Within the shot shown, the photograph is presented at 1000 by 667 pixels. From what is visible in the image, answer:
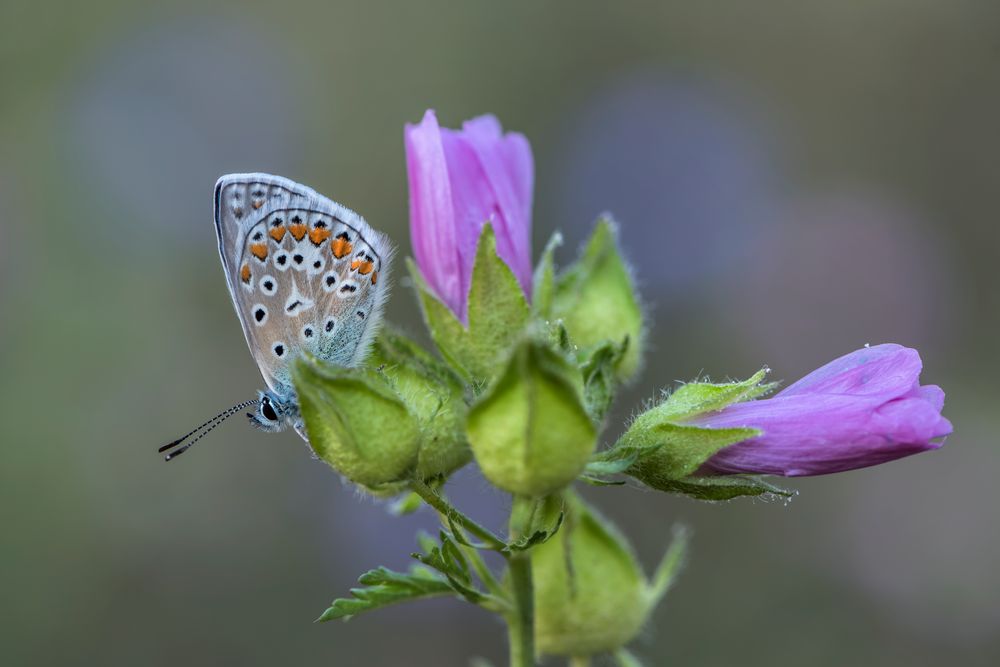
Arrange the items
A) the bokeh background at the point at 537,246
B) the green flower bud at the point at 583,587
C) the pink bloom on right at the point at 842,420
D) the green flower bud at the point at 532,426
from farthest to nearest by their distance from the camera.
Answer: the bokeh background at the point at 537,246 → the green flower bud at the point at 583,587 → the pink bloom on right at the point at 842,420 → the green flower bud at the point at 532,426

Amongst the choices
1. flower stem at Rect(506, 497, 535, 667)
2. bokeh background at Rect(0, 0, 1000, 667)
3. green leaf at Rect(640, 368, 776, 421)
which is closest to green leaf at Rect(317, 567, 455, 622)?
flower stem at Rect(506, 497, 535, 667)

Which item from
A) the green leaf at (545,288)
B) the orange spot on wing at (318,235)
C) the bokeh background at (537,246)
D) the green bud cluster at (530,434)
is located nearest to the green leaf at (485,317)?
the green bud cluster at (530,434)

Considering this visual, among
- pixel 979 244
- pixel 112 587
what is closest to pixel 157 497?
pixel 112 587

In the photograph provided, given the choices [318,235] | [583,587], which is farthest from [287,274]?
[583,587]

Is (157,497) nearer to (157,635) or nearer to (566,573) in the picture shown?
(157,635)

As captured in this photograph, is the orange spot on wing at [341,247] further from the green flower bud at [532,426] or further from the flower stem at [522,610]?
the flower stem at [522,610]

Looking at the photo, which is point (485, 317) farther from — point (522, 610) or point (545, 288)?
point (522, 610)
